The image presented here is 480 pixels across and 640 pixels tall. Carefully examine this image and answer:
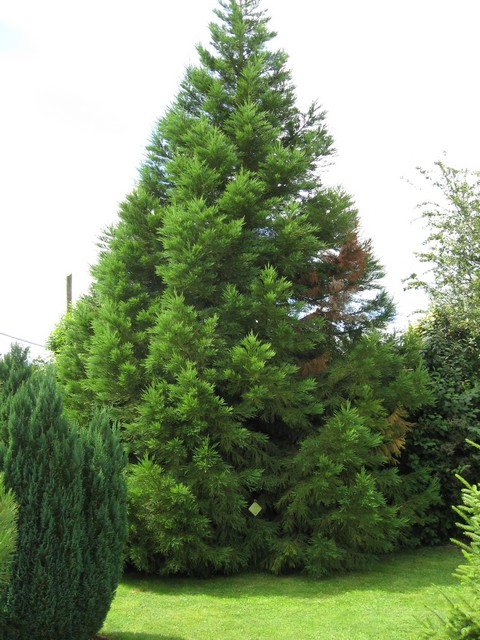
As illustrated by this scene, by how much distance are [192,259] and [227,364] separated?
1.60 m

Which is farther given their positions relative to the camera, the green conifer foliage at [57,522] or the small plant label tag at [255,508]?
the small plant label tag at [255,508]

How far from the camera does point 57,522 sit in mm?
5297

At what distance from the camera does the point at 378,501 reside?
8812mm

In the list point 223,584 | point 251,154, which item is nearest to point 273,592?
point 223,584

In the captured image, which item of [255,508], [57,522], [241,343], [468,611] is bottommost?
[468,611]

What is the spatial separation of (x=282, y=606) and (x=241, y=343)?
337cm

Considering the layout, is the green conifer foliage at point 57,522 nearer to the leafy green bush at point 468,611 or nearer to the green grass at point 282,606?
the green grass at point 282,606

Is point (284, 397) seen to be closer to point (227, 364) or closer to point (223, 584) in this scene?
point (227, 364)

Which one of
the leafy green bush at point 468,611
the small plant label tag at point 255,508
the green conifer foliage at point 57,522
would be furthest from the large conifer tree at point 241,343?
the leafy green bush at point 468,611

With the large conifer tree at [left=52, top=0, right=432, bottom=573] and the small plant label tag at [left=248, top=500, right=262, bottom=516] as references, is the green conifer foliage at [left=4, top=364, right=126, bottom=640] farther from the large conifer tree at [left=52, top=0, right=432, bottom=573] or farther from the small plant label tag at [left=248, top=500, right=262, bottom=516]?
the small plant label tag at [left=248, top=500, right=262, bottom=516]

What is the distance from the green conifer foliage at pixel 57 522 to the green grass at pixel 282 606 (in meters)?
1.23

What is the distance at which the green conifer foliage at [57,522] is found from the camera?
5.17m

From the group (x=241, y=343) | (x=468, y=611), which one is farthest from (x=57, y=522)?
(x=241, y=343)

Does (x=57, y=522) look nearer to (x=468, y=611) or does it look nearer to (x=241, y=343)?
(x=468, y=611)
